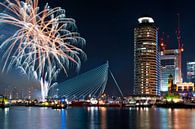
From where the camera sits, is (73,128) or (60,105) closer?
(73,128)

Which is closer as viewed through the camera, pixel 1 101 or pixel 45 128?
pixel 45 128

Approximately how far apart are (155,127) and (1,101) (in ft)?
476

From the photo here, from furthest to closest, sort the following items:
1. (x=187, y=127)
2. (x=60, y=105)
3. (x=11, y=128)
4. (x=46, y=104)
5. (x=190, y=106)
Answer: (x=190, y=106) → (x=46, y=104) → (x=60, y=105) → (x=187, y=127) → (x=11, y=128)

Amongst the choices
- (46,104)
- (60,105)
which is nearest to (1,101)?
(46,104)

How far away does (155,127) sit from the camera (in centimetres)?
5516

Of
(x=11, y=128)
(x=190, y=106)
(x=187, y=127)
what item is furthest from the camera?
(x=190, y=106)

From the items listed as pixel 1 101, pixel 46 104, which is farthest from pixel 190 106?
pixel 1 101

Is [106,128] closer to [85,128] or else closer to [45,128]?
[85,128]

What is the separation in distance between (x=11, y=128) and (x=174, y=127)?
24.8 m

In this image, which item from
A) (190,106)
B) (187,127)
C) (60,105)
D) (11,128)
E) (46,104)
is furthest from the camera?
(190,106)

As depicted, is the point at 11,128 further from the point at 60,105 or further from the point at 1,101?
the point at 1,101

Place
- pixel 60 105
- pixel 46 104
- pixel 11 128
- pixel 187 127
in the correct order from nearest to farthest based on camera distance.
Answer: pixel 11 128 → pixel 187 127 → pixel 60 105 → pixel 46 104

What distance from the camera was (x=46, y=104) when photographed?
598 ft

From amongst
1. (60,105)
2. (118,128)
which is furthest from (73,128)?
(60,105)
